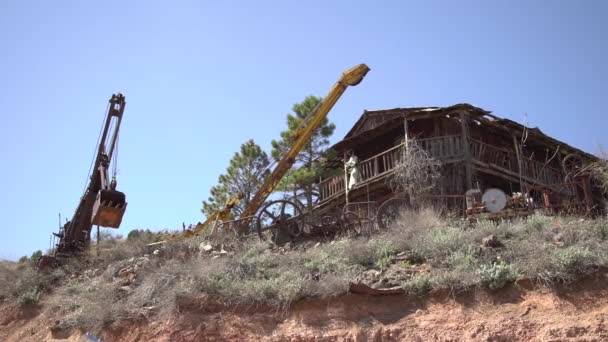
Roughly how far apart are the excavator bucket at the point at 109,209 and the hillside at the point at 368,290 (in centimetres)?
209

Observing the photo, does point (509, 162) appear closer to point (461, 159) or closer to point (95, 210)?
point (461, 159)

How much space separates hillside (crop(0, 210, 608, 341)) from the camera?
11680mm

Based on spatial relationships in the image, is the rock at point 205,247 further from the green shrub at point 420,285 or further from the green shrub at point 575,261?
the green shrub at point 575,261

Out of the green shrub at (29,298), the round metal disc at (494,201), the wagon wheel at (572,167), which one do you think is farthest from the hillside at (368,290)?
the wagon wheel at (572,167)

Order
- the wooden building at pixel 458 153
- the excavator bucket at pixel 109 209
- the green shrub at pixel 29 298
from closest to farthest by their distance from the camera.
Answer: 1. the green shrub at pixel 29 298
2. the excavator bucket at pixel 109 209
3. the wooden building at pixel 458 153

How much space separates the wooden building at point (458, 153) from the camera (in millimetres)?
21578

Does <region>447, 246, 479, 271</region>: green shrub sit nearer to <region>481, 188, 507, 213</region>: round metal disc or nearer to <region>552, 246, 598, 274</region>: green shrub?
<region>552, 246, 598, 274</region>: green shrub

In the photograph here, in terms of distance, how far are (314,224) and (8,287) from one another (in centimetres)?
929

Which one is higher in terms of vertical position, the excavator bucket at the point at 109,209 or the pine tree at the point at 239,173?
the pine tree at the point at 239,173

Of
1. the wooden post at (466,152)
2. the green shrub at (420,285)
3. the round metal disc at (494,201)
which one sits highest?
the wooden post at (466,152)

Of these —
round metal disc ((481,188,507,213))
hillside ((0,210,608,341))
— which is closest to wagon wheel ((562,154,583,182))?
round metal disc ((481,188,507,213))

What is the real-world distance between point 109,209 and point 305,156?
1238 centimetres

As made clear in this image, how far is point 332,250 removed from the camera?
15.4 m

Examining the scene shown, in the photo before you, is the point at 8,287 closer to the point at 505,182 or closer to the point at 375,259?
the point at 375,259
